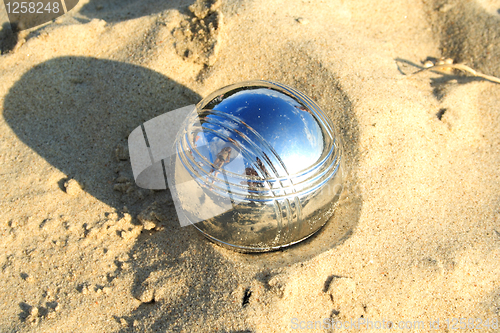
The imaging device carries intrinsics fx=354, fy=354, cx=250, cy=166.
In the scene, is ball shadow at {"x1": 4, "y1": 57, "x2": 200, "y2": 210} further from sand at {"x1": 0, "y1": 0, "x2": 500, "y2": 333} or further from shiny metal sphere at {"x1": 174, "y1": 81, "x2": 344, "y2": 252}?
shiny metal sphere at {"x1": 174, "y1": 81, "x2": 344, "y2": 252}

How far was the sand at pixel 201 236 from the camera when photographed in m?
2.34

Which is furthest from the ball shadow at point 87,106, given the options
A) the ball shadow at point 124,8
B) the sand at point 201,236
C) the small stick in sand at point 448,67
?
the small stick in sand at point 448,67

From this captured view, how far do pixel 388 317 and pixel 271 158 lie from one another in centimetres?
130

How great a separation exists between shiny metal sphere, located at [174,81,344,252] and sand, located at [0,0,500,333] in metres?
0.31

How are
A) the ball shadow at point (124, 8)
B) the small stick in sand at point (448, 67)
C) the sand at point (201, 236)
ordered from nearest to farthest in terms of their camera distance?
the sand at point (201, 236), the small stick in sand at point (448, 67), the ball shadow at point (124, 8)

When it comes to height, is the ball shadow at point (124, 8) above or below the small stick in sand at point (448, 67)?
above

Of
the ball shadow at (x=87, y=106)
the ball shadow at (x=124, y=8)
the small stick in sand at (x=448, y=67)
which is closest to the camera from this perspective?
the ball shadow at (x=87, y=106)

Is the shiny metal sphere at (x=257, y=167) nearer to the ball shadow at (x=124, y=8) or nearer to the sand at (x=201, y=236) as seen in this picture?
the sand at (x=201, y=236)

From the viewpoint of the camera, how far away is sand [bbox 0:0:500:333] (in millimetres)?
2340

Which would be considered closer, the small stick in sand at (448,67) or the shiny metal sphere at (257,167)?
the shiny metal sphere at (257,167)

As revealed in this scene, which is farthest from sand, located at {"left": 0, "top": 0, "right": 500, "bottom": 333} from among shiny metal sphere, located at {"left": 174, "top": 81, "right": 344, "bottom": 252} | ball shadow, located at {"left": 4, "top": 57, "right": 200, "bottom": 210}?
shiny metal sphere, located at {"left": 174, "top": 81, "right": 344, "bottom": 252}

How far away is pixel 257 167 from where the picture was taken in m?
2.08

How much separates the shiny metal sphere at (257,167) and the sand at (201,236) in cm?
31

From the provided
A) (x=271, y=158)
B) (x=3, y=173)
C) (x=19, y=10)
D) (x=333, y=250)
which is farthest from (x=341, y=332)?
(x=19, y=10)
